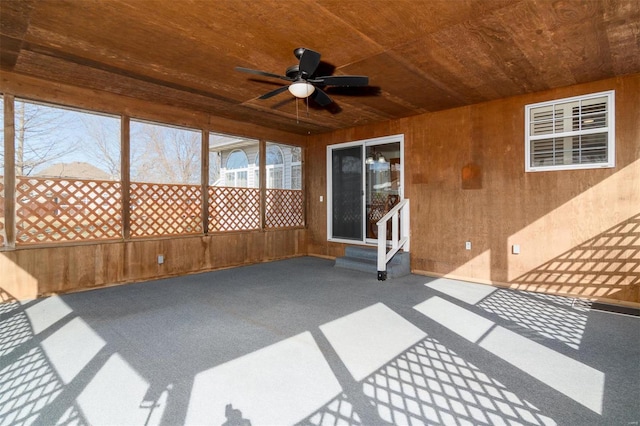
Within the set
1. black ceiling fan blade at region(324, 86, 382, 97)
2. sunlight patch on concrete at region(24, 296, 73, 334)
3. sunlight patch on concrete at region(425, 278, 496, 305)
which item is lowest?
sunlight patch on concrete at region(425, 278, 496, 305)

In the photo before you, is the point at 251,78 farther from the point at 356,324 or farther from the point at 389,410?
the point at 389,410

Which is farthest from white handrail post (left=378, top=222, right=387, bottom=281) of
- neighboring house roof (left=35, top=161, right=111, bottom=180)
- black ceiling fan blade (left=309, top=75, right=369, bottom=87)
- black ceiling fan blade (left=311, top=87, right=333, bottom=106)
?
neighboring house roof (left=35, top=161, right=111, bottom=180)

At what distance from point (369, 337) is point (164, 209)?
145 inches

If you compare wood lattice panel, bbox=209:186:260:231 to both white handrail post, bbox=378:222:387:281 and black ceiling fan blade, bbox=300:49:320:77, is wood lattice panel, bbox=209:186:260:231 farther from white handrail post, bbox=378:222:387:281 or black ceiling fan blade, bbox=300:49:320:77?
black ceiling fan blade, bbox=300:49:320:77

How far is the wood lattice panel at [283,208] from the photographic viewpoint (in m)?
6.24

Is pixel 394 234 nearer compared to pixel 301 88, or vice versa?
pixel 301 88

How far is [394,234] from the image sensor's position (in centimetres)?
495

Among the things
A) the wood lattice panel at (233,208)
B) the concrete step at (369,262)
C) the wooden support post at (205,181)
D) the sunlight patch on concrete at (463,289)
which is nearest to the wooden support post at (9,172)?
the wooden support post at (205,181)

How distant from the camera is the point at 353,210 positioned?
597 centimetres

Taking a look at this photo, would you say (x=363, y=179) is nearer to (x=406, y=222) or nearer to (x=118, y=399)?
(x=406, y=222)

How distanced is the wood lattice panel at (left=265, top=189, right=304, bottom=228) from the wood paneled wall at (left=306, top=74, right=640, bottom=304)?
82.4 inches

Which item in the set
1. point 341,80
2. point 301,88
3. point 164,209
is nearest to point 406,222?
point 341,80

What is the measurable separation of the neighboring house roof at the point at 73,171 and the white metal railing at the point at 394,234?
4545mm

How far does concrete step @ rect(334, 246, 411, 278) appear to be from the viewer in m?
4.73
